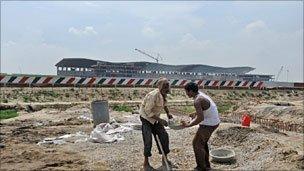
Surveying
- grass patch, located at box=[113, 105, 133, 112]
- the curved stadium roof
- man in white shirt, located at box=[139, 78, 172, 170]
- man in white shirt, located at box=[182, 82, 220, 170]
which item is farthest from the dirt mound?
the curved stadium roof

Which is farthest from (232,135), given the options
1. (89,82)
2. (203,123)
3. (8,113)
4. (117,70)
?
(117,70)

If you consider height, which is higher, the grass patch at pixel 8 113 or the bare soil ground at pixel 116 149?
the grass patch at pixel 8 113

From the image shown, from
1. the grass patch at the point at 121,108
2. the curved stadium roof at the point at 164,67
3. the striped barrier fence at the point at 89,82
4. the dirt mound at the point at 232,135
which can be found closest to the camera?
the dirt mound at the point at 232,135

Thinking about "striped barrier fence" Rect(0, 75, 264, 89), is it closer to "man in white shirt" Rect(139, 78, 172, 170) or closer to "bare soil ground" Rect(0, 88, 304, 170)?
"bare soil ground" Rect(0, 88, 304, 170)

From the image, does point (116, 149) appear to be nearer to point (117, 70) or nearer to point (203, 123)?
point (203, 123)

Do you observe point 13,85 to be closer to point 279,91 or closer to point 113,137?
point 113,137

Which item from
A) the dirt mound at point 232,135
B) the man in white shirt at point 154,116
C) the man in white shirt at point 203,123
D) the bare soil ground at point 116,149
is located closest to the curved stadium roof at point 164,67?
the bare soil ground at point 116,149

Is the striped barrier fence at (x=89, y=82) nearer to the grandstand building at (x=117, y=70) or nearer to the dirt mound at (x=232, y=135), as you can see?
the grandstand building at (x=117, y=70)

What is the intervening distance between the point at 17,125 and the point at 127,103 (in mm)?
9618

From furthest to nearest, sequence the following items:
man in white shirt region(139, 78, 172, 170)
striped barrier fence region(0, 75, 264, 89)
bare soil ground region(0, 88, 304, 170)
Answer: striped barrier fence region(0, 75, 264, 89) → bare soil ground region(0, 88, 304, 170) → man in white shirt region(139, 78, 172, 170)

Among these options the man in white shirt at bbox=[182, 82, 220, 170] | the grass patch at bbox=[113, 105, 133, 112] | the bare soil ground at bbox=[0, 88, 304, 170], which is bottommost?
the bare soil ground at bbox=[0, 88, 304, 170]

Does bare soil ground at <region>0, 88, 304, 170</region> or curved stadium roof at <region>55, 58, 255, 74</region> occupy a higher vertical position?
curved stadium roof at <region>55, 58, 255, 74</region>

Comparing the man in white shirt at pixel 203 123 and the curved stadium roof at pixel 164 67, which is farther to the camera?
the curved stadium roof at pixel 164 67

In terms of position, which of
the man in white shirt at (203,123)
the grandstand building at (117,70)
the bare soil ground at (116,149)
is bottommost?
the bare soil ground at (116,149)
